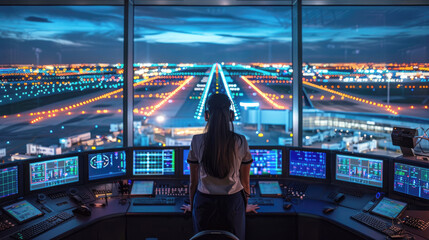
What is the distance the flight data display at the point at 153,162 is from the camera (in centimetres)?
294

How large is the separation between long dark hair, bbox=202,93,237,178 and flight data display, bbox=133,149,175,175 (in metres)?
1.32

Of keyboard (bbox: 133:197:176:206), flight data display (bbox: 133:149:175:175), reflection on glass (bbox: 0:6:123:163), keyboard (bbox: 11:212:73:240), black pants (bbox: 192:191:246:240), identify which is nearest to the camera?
black pants (bbox: 192:191:246:240)

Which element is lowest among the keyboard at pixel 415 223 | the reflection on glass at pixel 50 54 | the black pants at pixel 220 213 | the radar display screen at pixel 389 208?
the keyboard at pixel 415 223

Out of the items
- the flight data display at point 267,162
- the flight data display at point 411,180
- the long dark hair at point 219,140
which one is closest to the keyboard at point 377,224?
the flight data display at point 411,180

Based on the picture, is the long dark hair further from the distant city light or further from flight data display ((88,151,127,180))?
the distant city light

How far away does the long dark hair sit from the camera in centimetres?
162

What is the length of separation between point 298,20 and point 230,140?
7.64 feet

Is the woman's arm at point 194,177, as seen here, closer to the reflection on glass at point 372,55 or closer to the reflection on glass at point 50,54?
the reflection on glass at point 50,54

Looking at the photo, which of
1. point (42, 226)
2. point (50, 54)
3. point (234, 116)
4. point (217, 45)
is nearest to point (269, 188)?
point (234, 116)

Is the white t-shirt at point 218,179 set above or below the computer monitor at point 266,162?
above

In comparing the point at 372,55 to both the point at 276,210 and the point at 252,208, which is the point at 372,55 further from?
the point at 252,208

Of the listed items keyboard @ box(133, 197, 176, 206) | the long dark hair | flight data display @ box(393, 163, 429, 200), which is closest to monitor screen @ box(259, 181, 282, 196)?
keyboard @ box(133, 197, 176, 206)

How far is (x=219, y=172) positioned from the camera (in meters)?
1.62

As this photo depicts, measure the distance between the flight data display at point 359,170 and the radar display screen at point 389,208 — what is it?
0.20 metres
